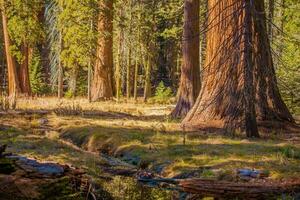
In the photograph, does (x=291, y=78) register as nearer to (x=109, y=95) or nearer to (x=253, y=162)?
(x=253, y=162)

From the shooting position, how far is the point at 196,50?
54.2ft

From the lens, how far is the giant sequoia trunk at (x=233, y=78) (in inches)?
448

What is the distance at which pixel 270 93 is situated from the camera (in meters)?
12.4

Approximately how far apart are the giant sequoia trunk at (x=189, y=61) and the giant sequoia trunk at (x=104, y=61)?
27.3 feet

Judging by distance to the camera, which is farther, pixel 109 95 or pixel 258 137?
pixel 109 95

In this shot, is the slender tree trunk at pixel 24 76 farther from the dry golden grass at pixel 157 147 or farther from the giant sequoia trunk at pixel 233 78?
the giant sequoia trunk at pixel 233 78

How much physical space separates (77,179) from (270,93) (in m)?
7.56

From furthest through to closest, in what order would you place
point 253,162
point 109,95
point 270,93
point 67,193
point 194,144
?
1. point 109,95
2. point 270,93
3. point 194,144
4. point 253,162
5. point 67,193

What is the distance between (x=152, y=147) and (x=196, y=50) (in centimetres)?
710

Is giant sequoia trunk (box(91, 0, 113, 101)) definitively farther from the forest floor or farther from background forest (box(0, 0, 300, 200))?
the forest floor

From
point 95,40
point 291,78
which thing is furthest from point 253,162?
point 95,40

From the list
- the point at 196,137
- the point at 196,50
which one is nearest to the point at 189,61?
the point at 196,50

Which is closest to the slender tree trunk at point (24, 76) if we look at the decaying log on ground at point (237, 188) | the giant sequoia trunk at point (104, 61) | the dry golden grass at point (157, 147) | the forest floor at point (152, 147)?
the giant sequoia trunk at point (104, 61)

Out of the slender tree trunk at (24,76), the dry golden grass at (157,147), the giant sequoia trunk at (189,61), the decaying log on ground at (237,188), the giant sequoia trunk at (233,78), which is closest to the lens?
the decaying log on ground at (237,188)
